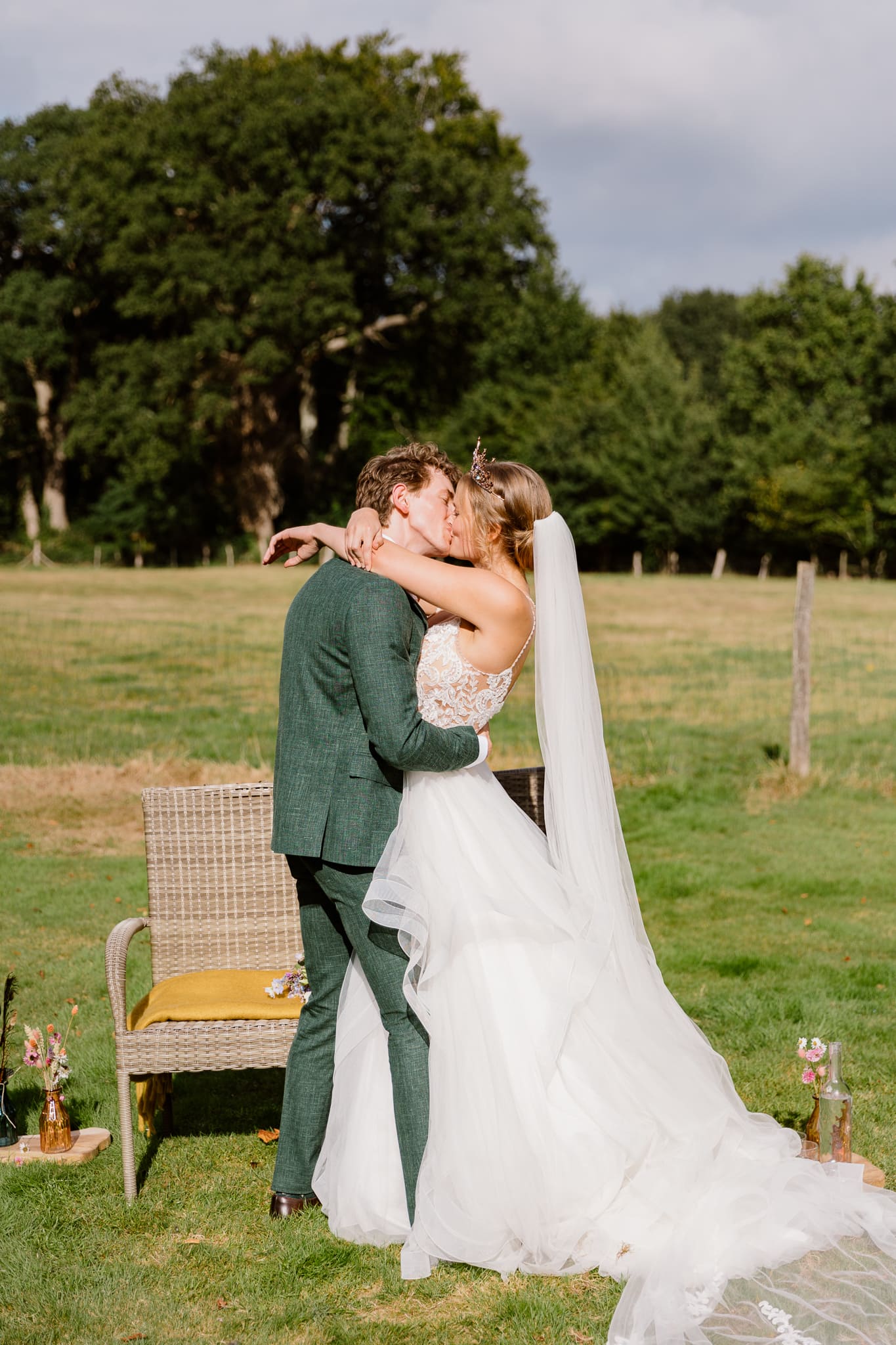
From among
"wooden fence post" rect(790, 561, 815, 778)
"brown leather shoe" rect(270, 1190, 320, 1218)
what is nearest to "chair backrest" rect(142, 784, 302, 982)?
"brown leather shoe" rect(270, 1190, 320, 1218)

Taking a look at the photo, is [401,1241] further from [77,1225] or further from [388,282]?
[388,282]

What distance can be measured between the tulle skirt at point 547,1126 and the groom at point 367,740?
0.30 feet

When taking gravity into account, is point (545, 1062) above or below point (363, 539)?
below

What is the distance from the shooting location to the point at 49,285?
45.0m

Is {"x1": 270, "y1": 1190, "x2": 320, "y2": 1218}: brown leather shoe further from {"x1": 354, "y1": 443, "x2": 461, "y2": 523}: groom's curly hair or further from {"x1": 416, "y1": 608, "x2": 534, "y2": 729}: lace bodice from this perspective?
{"x1": 354, "y1": 443, "x2": 461, "y2": 523}: groom's curly hair

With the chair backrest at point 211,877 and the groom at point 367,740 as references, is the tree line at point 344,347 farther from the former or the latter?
the groom at point 367,740

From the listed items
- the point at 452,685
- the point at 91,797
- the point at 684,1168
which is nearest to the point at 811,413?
the point at 91,797

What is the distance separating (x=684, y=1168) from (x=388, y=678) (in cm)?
178

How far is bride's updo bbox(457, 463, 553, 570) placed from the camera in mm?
3928

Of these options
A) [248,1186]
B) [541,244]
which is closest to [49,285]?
[541,244]

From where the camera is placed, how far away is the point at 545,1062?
149 inches

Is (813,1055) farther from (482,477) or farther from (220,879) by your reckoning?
(220,879)

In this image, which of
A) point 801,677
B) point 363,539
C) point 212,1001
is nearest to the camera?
point 363,539

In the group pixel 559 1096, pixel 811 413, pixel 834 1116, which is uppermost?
pixel 811 413
